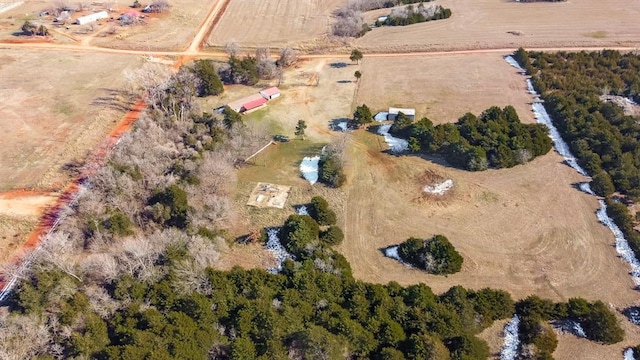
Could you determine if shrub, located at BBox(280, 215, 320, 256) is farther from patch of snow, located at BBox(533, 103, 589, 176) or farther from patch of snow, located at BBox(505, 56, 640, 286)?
patch of snow, located at BBox(533, 103, 589, 176)

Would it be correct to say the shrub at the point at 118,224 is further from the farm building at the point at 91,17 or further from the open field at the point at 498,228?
the farm building at the point at 91,17

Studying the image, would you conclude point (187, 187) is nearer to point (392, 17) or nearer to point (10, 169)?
point (10, 169)

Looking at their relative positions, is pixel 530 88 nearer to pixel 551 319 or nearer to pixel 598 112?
pixel 598 112

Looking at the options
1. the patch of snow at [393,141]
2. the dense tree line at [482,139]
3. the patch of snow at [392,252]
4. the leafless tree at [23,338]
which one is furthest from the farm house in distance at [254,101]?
the leafless tree at [23,338]

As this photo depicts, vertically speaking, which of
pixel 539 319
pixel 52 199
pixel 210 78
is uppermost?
pixel 210 78

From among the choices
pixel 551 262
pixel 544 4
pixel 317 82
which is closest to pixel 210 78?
pixel 317 82

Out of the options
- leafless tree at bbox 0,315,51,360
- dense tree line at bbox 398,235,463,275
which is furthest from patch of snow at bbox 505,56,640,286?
leafless tree at bbox 0,315,51,360
